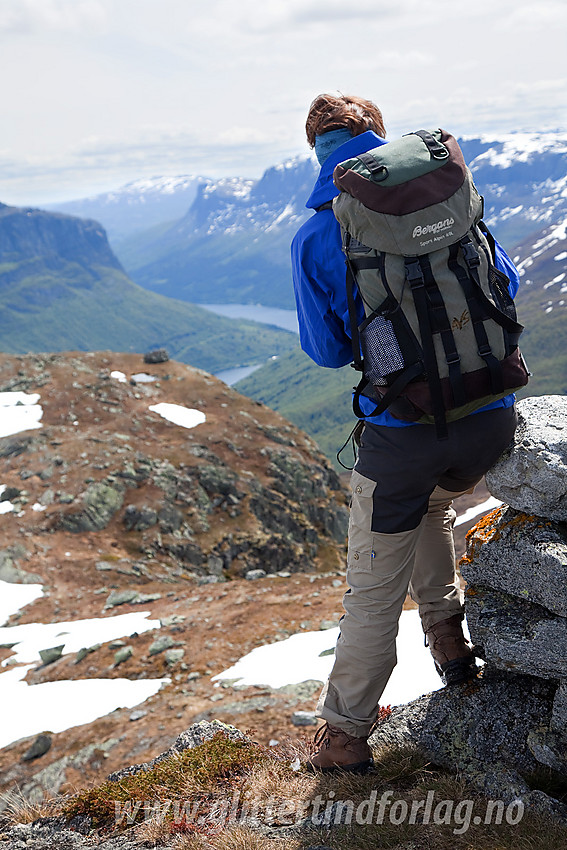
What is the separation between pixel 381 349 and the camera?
15.4 ft

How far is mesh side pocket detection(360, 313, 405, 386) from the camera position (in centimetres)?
463

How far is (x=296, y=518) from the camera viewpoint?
114 ft

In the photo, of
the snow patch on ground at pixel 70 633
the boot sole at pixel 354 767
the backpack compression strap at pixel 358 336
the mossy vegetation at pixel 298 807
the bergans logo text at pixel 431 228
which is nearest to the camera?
the bergans logo text at pixel 431 228

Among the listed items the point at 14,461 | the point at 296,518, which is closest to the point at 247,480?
the point at 296,518

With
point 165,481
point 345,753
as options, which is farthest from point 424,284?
point 165,481

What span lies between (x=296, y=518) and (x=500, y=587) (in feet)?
97.1

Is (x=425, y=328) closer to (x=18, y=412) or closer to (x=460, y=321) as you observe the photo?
(x=460, y=321)

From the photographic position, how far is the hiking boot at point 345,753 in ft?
18.6

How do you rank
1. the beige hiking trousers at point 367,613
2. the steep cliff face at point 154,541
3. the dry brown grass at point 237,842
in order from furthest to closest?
the steep cliff face at point 154,541
the beige hiking trousers at point 367,613
the dry brown grass at point 237,842

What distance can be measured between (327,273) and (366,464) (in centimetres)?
166

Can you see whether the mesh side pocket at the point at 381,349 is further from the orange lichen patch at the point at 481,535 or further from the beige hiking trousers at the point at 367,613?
the orange lichen patch at the point at 481,535

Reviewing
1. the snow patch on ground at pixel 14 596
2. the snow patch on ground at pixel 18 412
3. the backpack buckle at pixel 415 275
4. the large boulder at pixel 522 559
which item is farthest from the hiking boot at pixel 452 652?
the snow patch on ground at pixel 18 412

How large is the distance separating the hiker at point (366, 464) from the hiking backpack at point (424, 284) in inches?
10.8

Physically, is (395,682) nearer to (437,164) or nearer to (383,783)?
(383,783)
